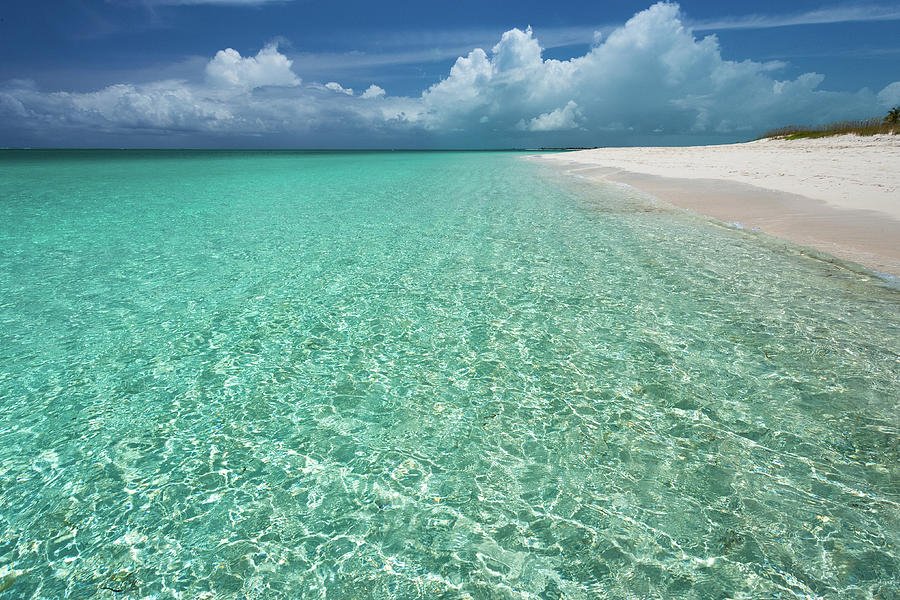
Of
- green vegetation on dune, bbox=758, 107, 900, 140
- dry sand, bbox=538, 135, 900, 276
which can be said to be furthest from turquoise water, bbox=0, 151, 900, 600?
green vegetation on dune, bbox=758, 107, 900, 140

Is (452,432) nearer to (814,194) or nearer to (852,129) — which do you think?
(814,194)

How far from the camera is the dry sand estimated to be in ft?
36.1

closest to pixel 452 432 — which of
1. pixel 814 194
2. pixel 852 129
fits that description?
pixel 814 194

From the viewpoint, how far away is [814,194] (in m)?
17.1

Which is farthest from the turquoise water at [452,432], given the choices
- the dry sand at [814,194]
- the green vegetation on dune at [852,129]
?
the green vegetation on dune at [852,129]

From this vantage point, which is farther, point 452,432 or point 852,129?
point 852,129

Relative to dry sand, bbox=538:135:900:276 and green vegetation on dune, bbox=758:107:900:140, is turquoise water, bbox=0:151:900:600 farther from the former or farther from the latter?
green vegetation on dune, bbox=758:107:900:140

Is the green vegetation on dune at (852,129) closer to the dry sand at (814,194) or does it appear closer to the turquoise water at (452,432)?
the dry sand at (814,194)

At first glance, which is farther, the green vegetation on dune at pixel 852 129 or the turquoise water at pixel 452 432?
the green vegetation on dune at pixel 852 129

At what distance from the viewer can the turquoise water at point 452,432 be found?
3.17m

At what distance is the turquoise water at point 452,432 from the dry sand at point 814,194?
89.9 inches

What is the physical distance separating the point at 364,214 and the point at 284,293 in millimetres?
9822

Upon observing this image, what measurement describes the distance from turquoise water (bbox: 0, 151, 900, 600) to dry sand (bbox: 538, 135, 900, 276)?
2.28 m

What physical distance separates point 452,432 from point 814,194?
63.6ft
